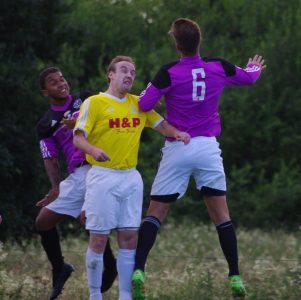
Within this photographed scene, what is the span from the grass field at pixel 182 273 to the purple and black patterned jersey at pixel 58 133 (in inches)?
43.5

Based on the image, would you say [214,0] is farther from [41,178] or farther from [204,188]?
[204,188]

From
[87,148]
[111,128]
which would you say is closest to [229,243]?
[111,128]

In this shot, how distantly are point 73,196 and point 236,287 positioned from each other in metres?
1.69

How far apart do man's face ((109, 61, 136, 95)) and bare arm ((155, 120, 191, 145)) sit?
43 cm

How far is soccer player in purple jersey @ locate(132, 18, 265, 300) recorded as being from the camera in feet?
27.2

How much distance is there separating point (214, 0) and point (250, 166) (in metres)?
7.87

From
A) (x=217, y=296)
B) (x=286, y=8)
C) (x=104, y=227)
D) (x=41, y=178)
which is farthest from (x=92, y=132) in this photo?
(x=286, y=8)

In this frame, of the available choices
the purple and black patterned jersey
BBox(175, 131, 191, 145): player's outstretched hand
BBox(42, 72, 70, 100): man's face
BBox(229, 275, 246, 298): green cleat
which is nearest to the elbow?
BBox(175, 131, 191, 145): player's outstretched hand

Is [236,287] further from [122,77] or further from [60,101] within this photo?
[60,101]

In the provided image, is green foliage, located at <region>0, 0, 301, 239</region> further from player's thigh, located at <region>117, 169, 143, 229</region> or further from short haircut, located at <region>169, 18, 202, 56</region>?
player's thigh, located at <region>117, 169, 143, 229</region>

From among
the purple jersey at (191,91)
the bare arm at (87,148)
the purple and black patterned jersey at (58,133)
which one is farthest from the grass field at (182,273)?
the bare arm at (87,148)

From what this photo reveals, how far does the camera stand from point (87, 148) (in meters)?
7.84

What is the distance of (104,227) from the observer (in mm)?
8016

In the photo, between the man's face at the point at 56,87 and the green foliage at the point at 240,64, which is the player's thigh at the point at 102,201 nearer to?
the man's face at the point at 56,87
